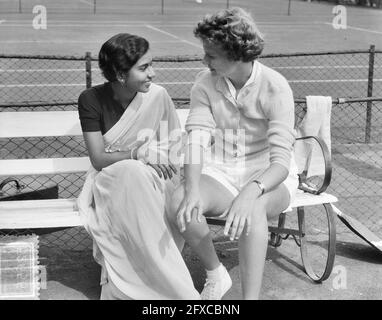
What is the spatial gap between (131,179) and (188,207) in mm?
380

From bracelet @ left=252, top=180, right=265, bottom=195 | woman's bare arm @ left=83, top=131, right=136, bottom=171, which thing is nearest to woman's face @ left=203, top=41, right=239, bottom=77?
bracelet @ left=252, top=180, right=265, bottom=195

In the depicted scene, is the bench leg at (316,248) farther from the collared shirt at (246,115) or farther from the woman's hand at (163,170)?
the woman's hand at (163,170)

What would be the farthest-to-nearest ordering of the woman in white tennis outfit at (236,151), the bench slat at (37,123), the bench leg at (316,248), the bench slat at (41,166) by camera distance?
the bench slat at (37,123) → the bench slat at (41,166) → the bench leg at (316,248) → the woman in white tennis outfit at (236,151)

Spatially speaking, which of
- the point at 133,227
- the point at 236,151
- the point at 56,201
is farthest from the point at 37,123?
the point at 236,151

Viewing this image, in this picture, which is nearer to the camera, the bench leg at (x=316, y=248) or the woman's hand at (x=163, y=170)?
the woman's hand at (x=163, y=170)

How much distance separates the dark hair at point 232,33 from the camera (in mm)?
3602

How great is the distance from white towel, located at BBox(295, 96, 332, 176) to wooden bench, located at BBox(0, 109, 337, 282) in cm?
27

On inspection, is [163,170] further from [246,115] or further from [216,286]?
[216,286]

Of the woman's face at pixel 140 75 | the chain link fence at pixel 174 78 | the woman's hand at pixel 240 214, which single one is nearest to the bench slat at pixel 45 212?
the woman's hand at pixel 240 214

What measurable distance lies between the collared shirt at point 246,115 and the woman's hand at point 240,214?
0.35 meters

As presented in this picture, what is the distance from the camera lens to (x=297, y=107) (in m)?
7.74

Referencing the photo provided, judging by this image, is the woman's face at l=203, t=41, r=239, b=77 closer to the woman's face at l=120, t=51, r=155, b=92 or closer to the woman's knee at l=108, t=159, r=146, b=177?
the woman's face at l=120, t=51, r=155, b=92

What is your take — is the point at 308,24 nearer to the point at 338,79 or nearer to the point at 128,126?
the point at 338,79
